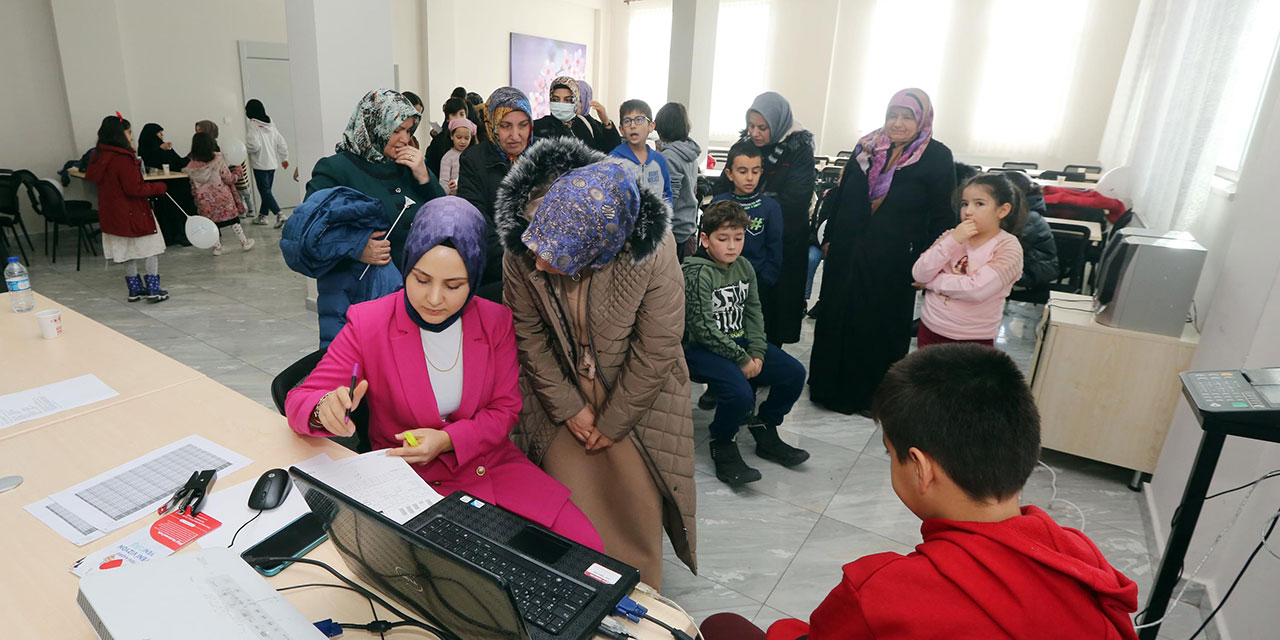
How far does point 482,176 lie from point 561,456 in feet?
5.07

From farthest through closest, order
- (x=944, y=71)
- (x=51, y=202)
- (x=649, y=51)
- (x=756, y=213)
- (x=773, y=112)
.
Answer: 1. (x=649, y=51)
2. (x=944, y=71)
3. (x=51, y=202)
4. (x=773, y=112)
5. (x=756, y=213)

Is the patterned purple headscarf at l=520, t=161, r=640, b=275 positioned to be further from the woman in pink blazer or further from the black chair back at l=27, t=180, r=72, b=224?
the black chair back at l=27, t=180, r=72, b=224

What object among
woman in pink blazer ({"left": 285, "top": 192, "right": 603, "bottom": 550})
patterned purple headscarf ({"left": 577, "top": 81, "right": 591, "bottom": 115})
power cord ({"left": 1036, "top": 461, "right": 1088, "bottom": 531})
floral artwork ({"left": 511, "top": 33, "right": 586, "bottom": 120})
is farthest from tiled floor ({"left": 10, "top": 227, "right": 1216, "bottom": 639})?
floral artwork ({"left": 511, "top": 33, "right": 586, "bottom": 120})

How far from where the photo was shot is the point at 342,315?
2232 mm

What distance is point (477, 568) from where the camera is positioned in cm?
77

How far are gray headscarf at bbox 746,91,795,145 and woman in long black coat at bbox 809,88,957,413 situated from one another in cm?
41

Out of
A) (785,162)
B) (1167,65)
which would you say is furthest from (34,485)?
(1167,65)

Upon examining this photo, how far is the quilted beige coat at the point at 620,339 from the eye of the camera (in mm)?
1874

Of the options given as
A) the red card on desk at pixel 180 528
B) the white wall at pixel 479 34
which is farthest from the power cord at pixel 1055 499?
the white wall at pixel 479 34

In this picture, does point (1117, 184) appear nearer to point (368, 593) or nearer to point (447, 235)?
point (447, 235)

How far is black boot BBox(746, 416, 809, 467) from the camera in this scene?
3043 mm

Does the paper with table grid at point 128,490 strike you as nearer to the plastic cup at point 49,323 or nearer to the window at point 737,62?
the plastic cup at point 49,323

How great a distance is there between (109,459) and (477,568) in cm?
125

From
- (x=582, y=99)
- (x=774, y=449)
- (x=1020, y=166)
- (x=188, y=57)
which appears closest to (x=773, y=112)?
(x=582, y=99)
